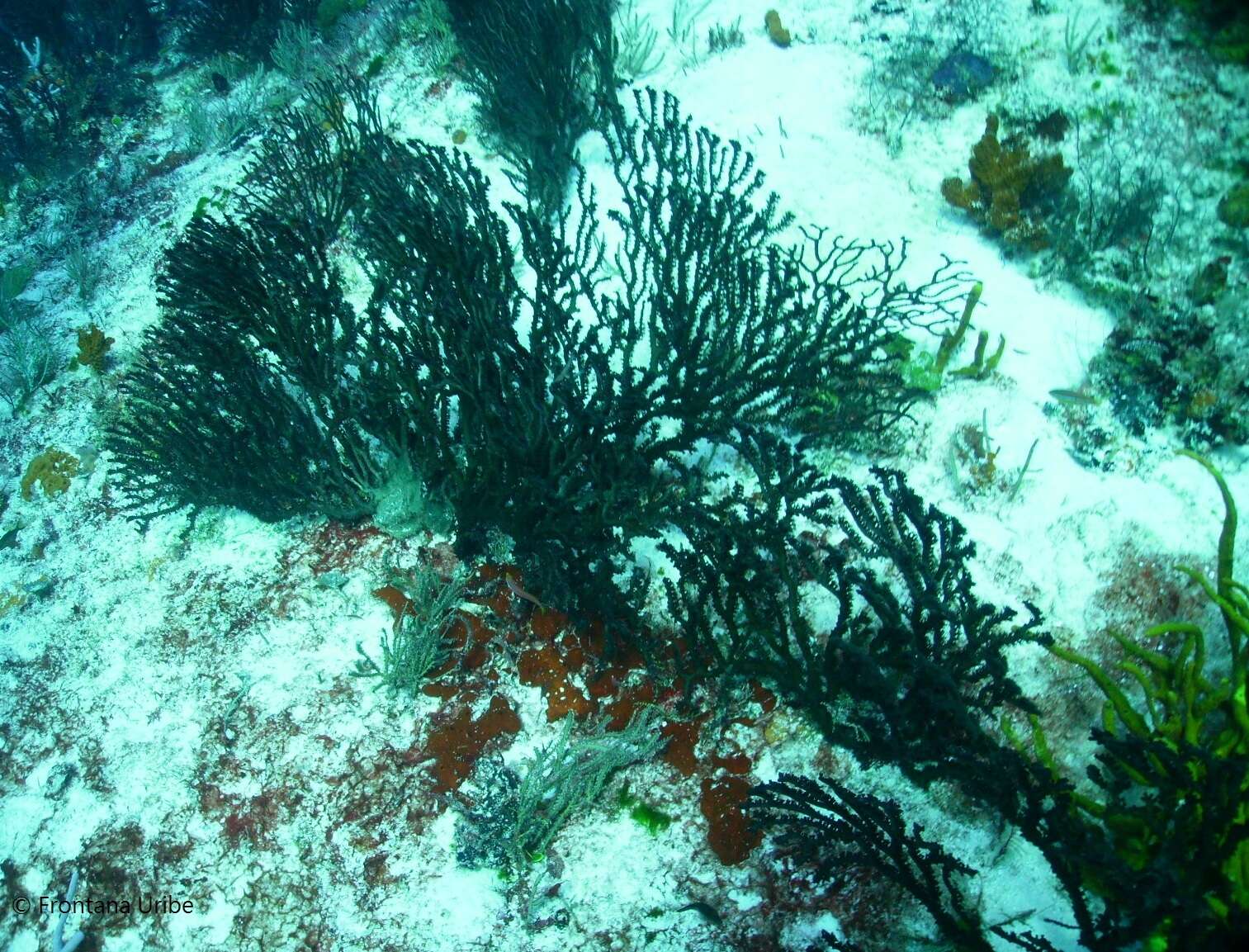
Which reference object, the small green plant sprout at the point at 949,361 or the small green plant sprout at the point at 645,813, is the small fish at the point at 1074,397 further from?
the small green plant sprout at the point at 645,813

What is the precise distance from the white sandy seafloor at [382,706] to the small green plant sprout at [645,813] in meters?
0.04

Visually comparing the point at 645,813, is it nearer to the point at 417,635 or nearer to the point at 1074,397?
the point at 417,635

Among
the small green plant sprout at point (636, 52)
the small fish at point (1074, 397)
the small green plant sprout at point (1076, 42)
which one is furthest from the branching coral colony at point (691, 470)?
the small green plant sprout at point (1076, 42)

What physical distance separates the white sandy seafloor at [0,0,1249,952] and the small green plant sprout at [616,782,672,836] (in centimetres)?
4

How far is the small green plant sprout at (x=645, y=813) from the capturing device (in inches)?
101

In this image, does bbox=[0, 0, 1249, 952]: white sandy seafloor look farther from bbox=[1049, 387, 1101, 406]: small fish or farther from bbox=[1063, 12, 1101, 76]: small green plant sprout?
bbox=[1063, 12, 1101, 76]: small green plant sprout

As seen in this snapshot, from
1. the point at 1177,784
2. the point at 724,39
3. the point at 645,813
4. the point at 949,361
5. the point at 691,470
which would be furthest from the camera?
the point at 724,39

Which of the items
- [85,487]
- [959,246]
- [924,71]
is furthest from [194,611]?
[924,71]

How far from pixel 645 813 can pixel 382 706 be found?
1300 millimetres

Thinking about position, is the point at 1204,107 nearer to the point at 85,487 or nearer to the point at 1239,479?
the point at 1239,479

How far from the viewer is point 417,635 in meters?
2.97

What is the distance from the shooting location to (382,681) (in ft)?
10.00

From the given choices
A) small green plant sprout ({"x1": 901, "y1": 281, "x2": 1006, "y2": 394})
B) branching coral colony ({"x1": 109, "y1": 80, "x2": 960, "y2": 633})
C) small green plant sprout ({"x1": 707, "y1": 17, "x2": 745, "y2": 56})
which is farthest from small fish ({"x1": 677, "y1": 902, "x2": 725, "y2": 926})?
small green plant sprout ({"x1": 707, "y1": 17, "x2": 745, "y2": 56})

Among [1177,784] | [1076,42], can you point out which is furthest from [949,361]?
[1076,42]
